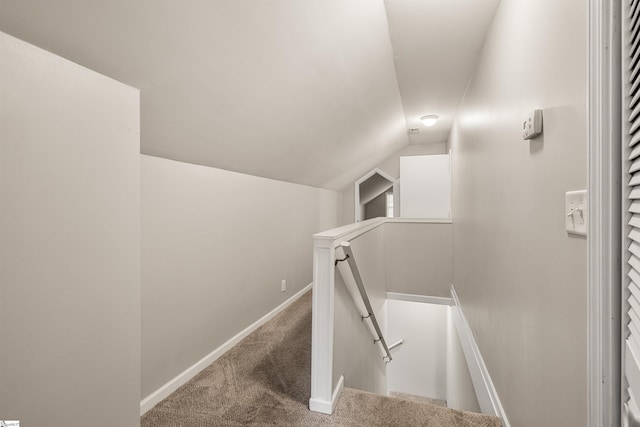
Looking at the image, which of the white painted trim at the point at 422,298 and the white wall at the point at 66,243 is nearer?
the white wall at the point at 66,243

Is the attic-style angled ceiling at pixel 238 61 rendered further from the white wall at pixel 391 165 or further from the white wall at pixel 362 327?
the white wall at pixel 391 165

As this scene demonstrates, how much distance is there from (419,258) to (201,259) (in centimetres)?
292

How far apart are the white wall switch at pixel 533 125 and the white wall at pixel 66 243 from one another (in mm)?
1537

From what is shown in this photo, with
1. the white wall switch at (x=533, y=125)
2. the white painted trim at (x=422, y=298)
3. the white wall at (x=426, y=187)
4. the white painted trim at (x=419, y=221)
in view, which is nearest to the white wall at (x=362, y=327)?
the white painted trim at (x=422, y=298)

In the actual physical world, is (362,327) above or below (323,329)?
below

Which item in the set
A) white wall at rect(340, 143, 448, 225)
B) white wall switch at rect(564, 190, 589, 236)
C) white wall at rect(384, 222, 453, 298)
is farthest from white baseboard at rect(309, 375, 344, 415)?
white wall at rect(340, 143, 448, 225)

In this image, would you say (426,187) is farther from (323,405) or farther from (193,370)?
(193,370)

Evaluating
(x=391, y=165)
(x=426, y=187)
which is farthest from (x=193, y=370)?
(x=391, y=165)

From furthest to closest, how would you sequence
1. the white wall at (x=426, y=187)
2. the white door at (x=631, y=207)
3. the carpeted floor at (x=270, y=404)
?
the white wall at (x=426, y=187) < the carpeted floor at (x=270, y=404) < the white door at (x=631, y=207)

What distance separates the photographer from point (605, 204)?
0.68 m

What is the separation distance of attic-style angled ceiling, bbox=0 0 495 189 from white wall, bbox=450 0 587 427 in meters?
0.68

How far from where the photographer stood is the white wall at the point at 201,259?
Answer: 1.77 meters

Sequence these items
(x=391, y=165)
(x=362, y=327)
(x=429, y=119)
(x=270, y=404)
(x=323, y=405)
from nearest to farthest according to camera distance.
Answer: (x=323, y=405) < (x=270, y=404) < (x=362, y=327) < (x=429, y=119) < (x=391, y=165)

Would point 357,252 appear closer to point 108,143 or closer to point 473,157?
point 473,157
